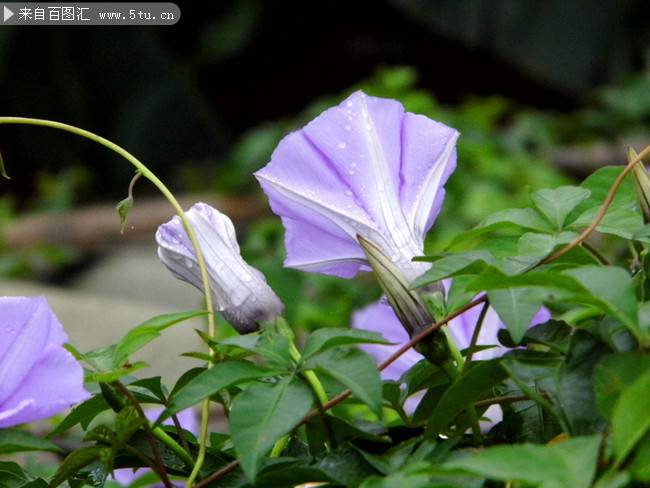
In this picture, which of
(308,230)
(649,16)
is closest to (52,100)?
(649,16)

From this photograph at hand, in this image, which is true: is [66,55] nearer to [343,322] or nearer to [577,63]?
[577,63]

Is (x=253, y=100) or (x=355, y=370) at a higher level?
(x=355, y=370)

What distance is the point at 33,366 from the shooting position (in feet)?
1.84

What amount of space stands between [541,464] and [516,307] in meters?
0.12

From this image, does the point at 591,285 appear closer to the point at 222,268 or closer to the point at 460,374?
the point at 460,374

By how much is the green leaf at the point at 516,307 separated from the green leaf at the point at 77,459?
0.19 m

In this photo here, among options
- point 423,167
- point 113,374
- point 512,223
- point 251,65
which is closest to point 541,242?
point 512,223

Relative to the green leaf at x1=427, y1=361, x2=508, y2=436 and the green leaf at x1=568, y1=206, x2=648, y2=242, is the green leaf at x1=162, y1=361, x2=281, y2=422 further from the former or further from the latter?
the green leaf at x1=568, y1=206, x2=648, y2=242

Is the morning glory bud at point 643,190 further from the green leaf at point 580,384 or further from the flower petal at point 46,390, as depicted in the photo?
the flower petal at point 46,390

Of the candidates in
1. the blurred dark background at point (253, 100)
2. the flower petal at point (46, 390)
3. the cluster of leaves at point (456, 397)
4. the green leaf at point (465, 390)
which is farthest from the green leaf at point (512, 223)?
the blurred dark background at point (253, 100)

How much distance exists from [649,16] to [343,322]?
10.3ft

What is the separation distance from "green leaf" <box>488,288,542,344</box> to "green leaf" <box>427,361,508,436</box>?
19 mm

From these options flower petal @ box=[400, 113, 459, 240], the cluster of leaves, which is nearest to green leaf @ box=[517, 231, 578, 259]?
the cluster of leaves

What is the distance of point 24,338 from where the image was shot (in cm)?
56
